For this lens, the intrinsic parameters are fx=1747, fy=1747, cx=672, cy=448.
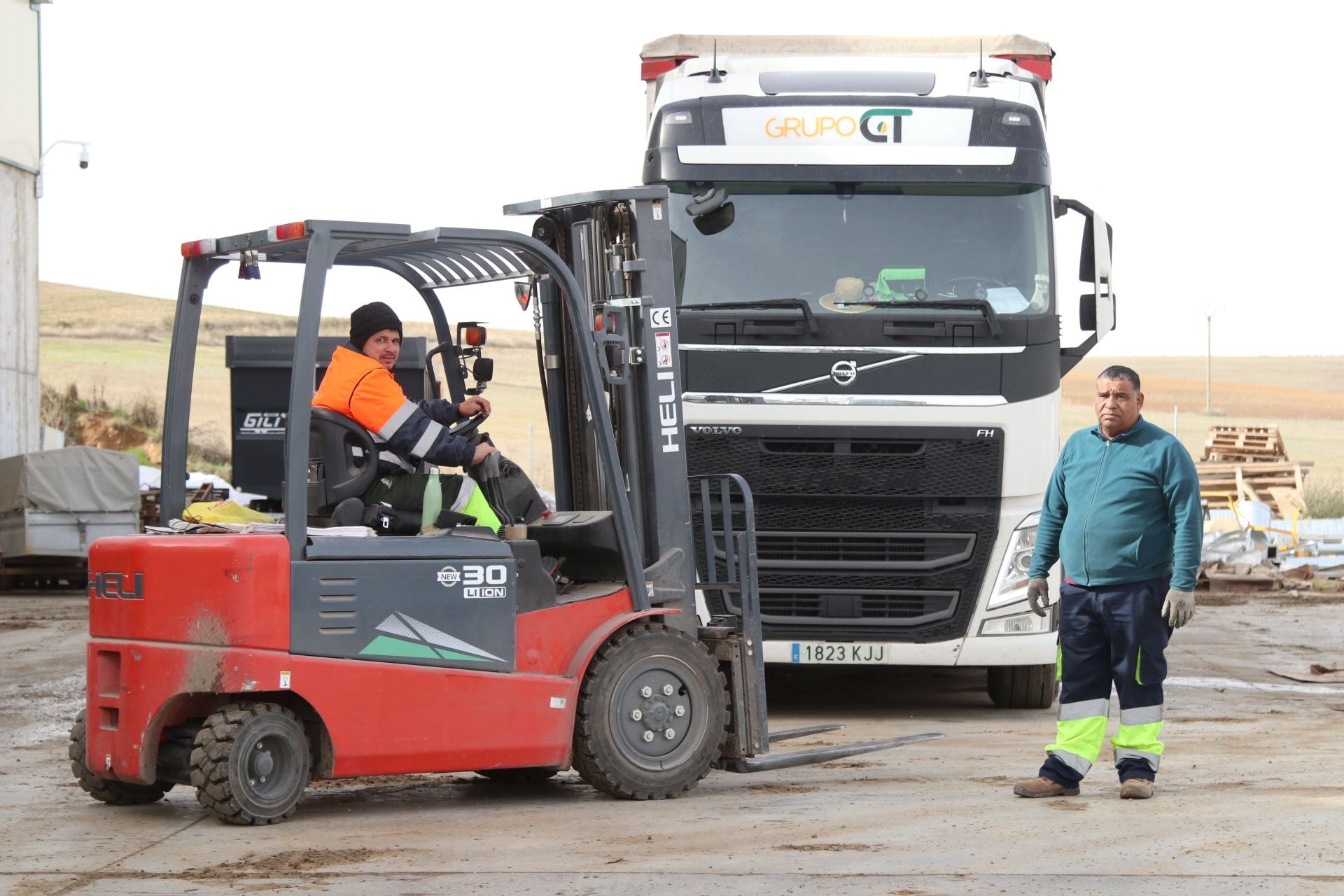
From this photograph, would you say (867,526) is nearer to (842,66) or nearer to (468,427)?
(842,66)

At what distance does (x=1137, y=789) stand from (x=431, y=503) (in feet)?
10.4

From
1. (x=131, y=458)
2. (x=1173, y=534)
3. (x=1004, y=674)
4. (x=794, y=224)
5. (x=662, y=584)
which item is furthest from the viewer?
(x=131, y=458)

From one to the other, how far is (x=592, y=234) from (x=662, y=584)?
1.69 m

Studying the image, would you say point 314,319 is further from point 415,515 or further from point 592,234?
point 592,234

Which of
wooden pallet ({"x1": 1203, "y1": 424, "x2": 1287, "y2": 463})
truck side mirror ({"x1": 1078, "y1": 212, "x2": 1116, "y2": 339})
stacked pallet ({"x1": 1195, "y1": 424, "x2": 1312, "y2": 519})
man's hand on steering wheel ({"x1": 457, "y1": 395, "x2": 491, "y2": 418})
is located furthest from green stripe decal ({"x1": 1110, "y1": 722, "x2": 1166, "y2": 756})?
wooden pallet ({"x1": 1203, "y1": 424, "x2": 1287, "y2": 463})

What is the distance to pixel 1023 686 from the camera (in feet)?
35.7

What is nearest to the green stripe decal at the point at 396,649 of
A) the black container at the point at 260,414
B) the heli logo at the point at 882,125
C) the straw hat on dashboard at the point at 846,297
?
the straw hat on dashboard at the point at 846,297

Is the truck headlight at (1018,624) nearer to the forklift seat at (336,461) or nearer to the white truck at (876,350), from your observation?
the white truck at (876,350)

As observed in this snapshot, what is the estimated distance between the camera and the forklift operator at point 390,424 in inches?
280

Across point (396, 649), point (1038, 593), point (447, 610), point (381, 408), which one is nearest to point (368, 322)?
point (381, 408)

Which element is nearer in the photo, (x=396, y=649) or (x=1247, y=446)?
(x=396, y=649)

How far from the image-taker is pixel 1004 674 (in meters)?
10.9

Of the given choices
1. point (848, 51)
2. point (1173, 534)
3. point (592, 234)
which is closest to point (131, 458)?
point (848, 51)

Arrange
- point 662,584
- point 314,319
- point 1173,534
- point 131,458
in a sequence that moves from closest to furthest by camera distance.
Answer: point 314,319 < point 1173,534 < point 662,584 < point 131,458
